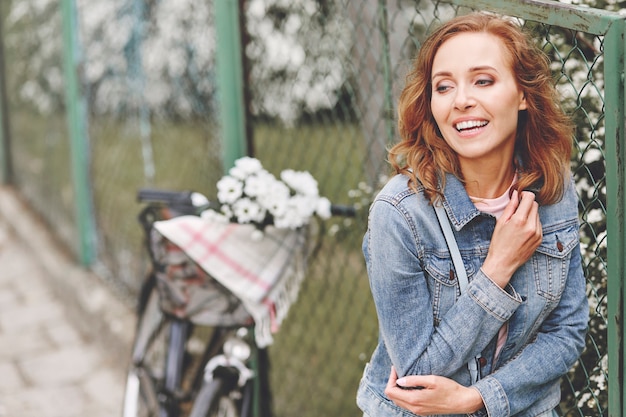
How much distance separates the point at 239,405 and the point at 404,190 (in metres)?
1.51

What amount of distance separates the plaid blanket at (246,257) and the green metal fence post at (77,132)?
245 centimetres

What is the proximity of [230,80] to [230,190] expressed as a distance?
0.61 m

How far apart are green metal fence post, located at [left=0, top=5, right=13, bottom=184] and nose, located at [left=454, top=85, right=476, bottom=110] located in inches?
247

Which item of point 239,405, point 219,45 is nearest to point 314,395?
point 239,405

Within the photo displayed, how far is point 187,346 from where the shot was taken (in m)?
3.16

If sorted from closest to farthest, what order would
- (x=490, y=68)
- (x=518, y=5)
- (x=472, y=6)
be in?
(x=490, y=68) → (x=518, y=5) → (x=472, y=6)

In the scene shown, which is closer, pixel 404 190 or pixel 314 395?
pixel 404 190

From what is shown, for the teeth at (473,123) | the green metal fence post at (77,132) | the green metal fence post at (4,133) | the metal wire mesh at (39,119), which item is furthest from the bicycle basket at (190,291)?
the green metal fence post at (4,133)

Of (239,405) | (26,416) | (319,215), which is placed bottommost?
(26,416)

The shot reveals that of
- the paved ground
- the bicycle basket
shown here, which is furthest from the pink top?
the paved ground

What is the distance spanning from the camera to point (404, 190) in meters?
1.89

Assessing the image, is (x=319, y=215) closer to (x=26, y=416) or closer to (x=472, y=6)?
(x=472, y=6)

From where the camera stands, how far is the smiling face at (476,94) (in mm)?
1850

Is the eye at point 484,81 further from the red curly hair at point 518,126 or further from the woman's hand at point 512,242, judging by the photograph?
the woman's hand at point 512,242
